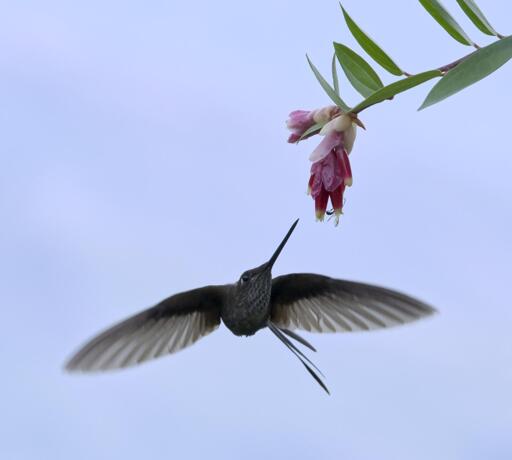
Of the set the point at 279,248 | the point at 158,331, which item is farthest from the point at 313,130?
the point at 158,331

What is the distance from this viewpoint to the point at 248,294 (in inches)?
110

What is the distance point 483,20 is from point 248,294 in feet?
4.80

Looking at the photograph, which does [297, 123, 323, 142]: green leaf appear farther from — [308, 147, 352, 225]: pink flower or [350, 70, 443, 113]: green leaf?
[350, 70, 443, 113]: green leaf

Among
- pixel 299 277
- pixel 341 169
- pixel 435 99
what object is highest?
pixel 299 277

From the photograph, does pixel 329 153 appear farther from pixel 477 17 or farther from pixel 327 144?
pixel 477 17

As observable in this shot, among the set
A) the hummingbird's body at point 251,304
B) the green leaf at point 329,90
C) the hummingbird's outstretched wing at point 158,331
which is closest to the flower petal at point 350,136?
the green leaf at point 329,90

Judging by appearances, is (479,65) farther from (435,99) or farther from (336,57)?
(336,57)

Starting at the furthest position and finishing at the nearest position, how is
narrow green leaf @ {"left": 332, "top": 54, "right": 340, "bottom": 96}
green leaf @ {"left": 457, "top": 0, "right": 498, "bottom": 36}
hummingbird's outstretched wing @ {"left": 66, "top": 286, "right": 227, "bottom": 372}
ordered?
hummingbird's outstretched wing @ {"left": 66, "top": 286, "right": 227, "bottom": 372} < narrow green leaf @ {"left": 332, "top": 54, "right": 340, "bottom": 96} < green leaf @ {"left": 457, "top": 0, "right": 498, "bottom": 36}

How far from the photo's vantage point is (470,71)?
1.36 m

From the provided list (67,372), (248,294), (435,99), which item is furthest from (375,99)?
(67,372)

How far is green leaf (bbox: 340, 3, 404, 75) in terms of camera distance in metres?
1.54

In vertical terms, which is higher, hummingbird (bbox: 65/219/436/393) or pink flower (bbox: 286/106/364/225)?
hummingbird (bbox: 65/219/436/393)

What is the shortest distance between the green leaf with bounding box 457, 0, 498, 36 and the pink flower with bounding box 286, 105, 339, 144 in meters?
0.31

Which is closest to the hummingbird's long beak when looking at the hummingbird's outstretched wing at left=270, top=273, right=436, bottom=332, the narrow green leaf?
the hummingbird's outstretched wing at left=270, top=273, right=436, bottom=332
